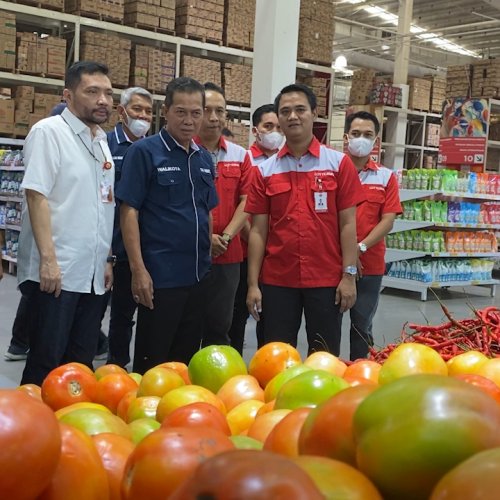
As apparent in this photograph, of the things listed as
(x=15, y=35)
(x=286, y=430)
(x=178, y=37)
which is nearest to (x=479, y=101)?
(x=178, y=37)

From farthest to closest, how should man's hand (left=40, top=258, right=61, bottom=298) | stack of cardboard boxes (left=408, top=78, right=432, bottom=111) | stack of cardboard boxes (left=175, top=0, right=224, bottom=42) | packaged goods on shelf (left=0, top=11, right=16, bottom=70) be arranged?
stack of cardboard boxes (left=408, top=78, right=432, bottom=111)
stack of cardboard boxes (left=175, top=0, right=224, bottom=42)
packaged goods on shelf (left=0, top=11, right=16, bottom=70)
man's hand (left=40, top=258, right=61, bottom=298)

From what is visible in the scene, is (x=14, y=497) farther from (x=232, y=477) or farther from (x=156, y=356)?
(x=156, y=356)

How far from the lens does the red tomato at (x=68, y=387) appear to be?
161 centimetres

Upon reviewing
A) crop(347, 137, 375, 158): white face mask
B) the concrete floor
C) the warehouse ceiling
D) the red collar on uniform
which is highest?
the warehouse ceiling

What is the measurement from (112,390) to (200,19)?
8.43 m

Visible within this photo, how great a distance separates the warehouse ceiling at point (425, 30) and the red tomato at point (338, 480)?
1553 centimetres

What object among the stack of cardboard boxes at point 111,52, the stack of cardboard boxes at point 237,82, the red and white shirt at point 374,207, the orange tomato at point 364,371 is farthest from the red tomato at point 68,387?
the stack of cardboard boxes at point 237,82

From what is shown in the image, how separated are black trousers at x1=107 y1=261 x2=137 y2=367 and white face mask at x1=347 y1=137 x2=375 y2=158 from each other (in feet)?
5.30

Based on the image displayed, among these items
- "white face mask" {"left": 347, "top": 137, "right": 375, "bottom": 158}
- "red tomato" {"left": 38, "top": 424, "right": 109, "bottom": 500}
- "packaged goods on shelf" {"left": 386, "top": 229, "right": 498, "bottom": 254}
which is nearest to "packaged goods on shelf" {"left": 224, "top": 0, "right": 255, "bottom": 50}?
"packaged goods on shelf" {"left": 386, "top": 229, "right": 498, "bottom": 254}

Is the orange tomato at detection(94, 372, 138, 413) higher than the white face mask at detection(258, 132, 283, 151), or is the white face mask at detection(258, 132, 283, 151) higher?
the white face mask at detection(258, 132, 283, 151)

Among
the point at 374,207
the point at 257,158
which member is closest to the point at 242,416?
the point at 374,207

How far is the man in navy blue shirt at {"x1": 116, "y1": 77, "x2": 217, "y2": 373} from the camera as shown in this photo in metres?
2.94

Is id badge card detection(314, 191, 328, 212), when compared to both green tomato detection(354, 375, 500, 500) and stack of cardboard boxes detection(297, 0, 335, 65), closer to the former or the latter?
green tomato detection(354, 375, 500, 500)

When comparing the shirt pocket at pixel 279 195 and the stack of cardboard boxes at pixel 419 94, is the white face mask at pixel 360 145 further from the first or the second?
the stack of cardboard boxes at pixel 419 94
